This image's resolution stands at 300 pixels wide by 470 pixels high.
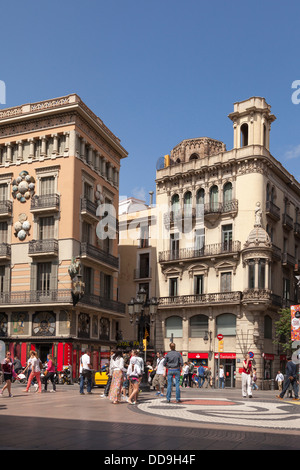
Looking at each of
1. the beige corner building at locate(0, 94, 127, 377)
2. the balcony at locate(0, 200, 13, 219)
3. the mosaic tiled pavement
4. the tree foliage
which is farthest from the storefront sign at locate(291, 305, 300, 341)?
the balcony at locate(0, 200, 13, 219)

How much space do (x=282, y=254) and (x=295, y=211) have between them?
6.49 m

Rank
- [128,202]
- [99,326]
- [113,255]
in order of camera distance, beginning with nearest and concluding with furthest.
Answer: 1. [99,326]
2. [113,255]
3. [128,202]

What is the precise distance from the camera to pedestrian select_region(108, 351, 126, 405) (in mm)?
17531

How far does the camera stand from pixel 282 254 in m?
48.7

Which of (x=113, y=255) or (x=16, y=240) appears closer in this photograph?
(x=16, y=240)

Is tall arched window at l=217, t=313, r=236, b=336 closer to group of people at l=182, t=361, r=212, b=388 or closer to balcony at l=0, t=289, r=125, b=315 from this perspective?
group of people at l=182, t=361, r=212, b=388

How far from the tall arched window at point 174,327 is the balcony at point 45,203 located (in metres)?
14.7

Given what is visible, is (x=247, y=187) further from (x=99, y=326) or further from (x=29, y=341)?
(x=29, y=341)

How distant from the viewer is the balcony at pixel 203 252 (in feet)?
150

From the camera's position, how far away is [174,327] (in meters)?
48.4

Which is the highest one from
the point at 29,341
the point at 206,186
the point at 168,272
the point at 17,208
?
the point at 206,186

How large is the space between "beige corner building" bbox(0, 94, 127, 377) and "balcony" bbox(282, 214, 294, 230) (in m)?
15.6

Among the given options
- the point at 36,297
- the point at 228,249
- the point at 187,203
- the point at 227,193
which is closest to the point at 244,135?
the point at 227,193
